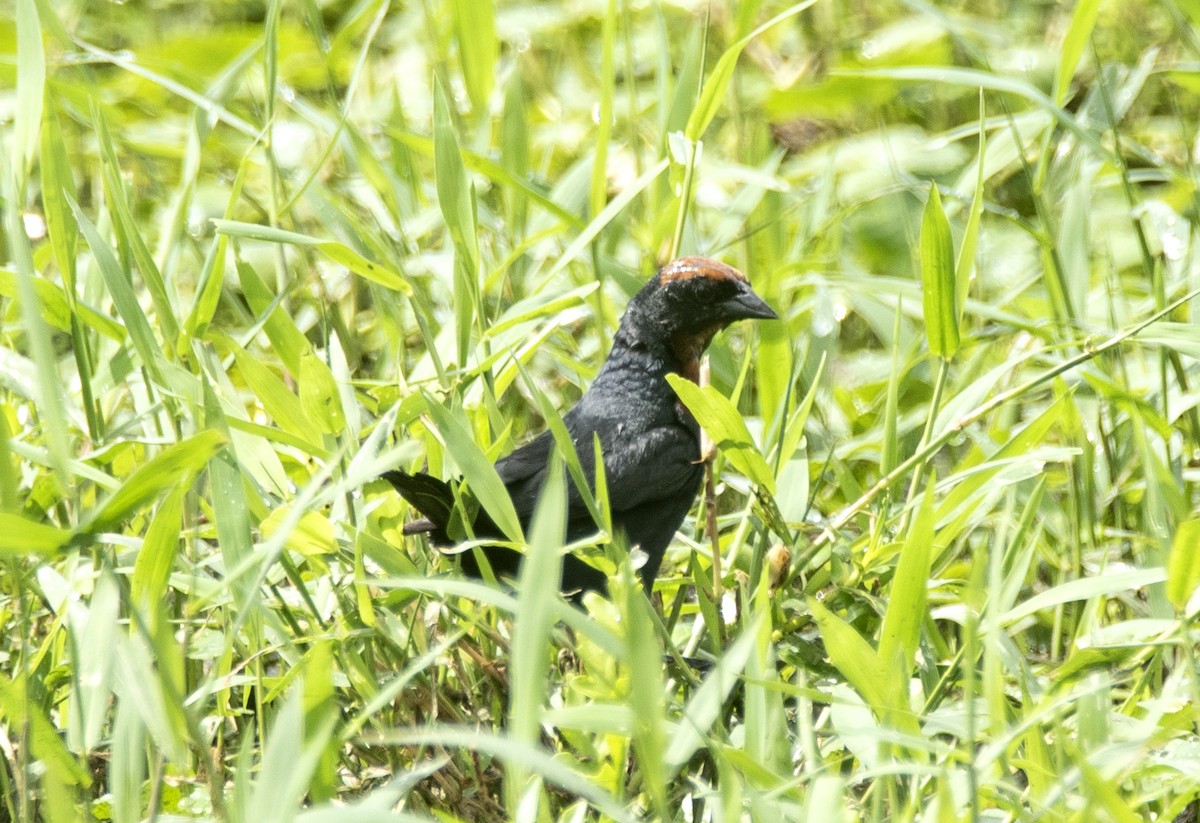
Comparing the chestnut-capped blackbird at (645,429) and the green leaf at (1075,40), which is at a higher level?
the green leaf at (1075,40)

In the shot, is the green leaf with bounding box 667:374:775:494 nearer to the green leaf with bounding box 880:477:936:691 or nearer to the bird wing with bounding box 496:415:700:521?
the green leaf with bounding box 880:477:936:691

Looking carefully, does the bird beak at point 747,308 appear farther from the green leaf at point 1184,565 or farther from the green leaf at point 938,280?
the green leaf at point 1184,565

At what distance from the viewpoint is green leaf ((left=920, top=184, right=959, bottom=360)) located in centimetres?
213

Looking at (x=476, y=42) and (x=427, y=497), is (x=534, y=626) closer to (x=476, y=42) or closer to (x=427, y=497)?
(x=427, y=497)

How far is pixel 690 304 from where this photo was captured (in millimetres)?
2939

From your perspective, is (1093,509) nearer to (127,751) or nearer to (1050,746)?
(1050,746)

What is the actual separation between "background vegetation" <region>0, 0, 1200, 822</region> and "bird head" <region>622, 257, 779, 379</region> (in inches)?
2.8

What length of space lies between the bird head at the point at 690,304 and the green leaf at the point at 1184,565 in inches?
43.5

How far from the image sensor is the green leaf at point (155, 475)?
1.52 m

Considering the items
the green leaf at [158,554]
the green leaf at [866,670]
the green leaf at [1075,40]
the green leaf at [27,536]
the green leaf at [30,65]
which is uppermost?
the green leaf at [30,65]

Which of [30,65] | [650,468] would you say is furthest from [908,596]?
[30,65]

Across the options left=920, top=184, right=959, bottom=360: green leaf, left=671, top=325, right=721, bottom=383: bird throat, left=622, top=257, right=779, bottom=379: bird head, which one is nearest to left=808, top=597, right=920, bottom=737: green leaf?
left=920, top=184, right=959, bottom=360: green leaf

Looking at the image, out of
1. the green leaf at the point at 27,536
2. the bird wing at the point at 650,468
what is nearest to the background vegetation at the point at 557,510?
the green leaf at the point at 27,536

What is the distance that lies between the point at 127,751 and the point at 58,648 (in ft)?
2.25
